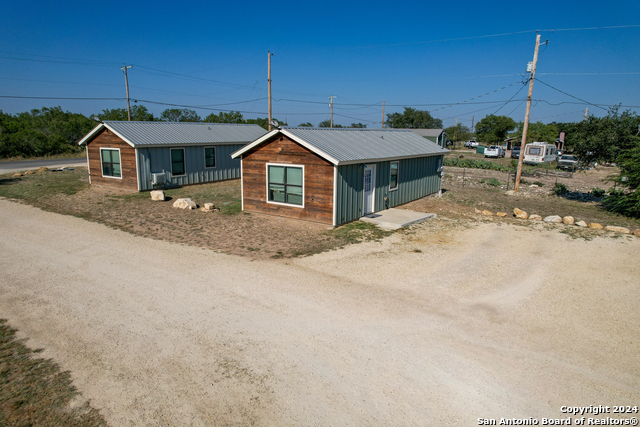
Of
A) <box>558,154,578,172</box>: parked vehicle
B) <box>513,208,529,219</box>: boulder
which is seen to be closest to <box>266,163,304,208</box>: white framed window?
<box>513,208,529,219</box>: boulder

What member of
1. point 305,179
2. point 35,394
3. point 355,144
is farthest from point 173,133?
point 35,394

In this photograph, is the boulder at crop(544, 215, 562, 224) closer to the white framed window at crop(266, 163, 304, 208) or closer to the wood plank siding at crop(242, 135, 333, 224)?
the wood plank siding at crop(242, 135, 333, 224)

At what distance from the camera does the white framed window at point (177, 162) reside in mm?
21719

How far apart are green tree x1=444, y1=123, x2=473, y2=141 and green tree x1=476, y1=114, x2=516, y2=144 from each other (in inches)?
234

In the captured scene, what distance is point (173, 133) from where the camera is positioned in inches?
881

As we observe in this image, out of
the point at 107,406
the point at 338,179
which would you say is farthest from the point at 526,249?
the point at 107,406

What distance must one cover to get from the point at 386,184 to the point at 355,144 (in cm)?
216

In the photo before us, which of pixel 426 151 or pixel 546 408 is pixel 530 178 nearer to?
pixel 426 151

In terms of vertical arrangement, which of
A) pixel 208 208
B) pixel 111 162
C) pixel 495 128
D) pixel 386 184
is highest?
pixel 495 128

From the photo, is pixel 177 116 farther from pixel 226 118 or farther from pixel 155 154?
pixel 155 154

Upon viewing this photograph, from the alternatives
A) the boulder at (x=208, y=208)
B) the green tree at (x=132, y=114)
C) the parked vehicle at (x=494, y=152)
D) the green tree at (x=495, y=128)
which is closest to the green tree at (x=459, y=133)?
the green tree at (x=495, y=128)

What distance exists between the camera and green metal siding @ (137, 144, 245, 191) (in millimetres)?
20297

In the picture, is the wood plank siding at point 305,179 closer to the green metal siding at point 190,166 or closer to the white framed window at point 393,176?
the white framed window at point 393,176

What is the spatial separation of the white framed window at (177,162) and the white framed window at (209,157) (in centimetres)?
161
